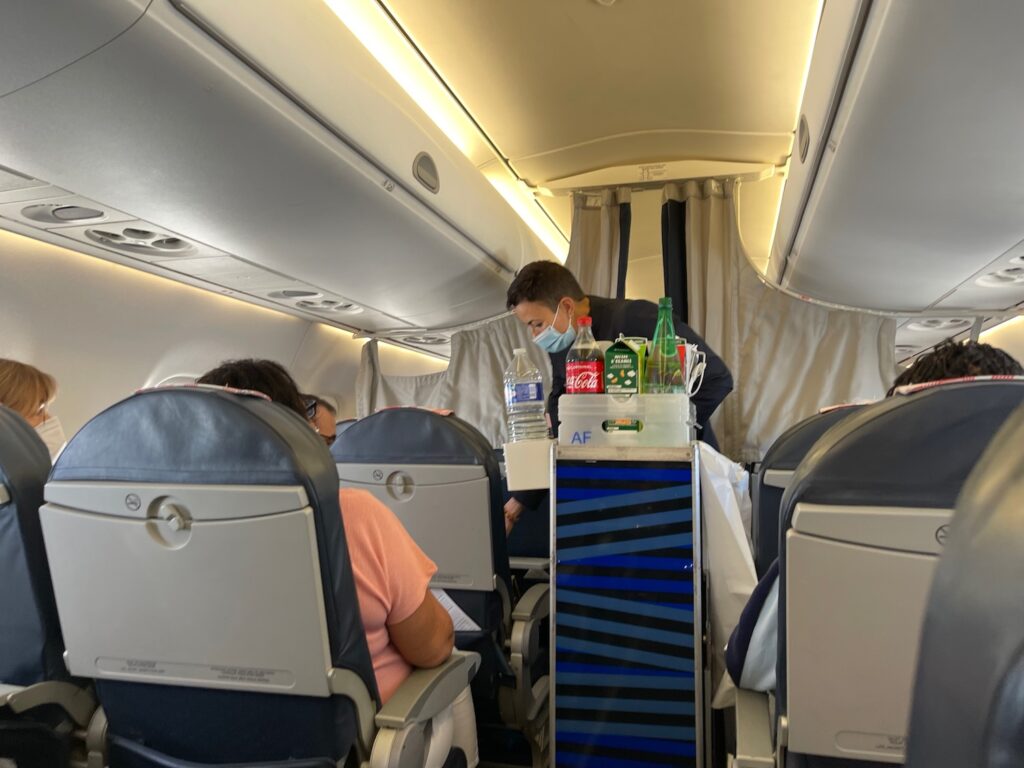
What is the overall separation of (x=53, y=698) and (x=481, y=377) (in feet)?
13.1

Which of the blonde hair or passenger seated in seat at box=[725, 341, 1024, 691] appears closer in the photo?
passenger seated in seat at box=[725, 341, 1024, 691]

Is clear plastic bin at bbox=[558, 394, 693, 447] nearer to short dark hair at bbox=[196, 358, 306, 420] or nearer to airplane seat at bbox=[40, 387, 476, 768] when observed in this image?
short dark hair at bbox=[196, 358, 306, 420]

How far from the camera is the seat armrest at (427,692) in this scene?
4.97ft

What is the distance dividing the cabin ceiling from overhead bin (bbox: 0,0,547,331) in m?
0.39

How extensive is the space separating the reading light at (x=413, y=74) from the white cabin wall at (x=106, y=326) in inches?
75.4

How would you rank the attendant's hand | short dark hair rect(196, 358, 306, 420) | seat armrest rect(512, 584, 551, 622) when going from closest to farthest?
short dark hair rect(196, 358, 306, 420)
seat armrest rect(512, 584, 551, 622)
the attendant's hand

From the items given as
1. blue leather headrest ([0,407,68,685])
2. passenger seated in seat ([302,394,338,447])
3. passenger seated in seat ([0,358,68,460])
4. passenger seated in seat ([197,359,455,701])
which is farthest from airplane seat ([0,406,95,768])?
passenger seated in seat ([302,394,338,447])

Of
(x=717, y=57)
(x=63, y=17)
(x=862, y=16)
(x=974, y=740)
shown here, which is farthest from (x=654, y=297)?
(x=974, y=740)

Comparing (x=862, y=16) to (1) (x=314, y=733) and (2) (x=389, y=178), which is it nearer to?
(2) (x=389, y=178)

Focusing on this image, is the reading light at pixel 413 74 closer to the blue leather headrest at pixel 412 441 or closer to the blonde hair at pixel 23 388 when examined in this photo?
A: the blue leather headrest at pixel 412 441

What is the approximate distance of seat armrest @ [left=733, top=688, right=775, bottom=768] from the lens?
52.4 inches

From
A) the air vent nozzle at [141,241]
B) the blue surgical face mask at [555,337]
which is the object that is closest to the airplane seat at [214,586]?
the blue surgical face mask at [555,337]

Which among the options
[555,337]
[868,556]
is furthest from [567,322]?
[868,556]

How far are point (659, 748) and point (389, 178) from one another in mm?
2356
